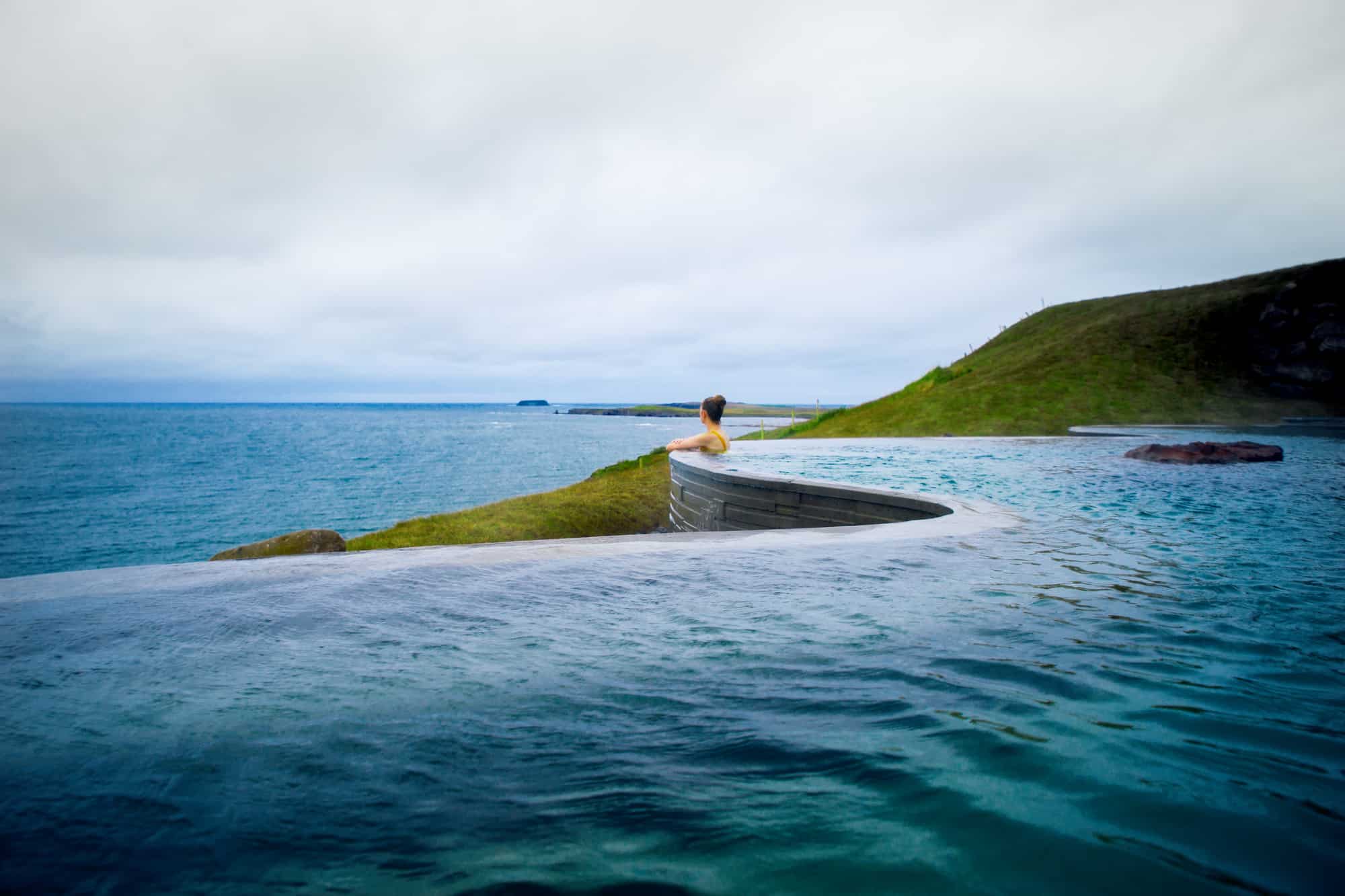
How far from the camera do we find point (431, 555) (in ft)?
15.8

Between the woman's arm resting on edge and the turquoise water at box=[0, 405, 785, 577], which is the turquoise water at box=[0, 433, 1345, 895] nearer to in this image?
the woman's arm resting on edge

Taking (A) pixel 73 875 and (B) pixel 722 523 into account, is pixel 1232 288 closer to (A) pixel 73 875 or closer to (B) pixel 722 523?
(B) pixel 722 523

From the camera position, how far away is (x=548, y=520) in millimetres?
16766

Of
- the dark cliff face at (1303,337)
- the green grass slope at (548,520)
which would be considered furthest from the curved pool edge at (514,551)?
the dark cliff face at (1303,337)

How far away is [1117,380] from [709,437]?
19.3 meters

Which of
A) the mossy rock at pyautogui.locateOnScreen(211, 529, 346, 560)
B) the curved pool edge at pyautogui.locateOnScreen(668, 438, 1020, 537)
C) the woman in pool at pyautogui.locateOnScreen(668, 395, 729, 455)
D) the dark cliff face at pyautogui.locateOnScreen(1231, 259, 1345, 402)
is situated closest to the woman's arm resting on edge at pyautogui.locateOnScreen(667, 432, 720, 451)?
the woman in pool at pyautogui.locateOnScreen(668, 395, 729, 455)

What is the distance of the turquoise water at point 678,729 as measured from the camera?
1.55 m

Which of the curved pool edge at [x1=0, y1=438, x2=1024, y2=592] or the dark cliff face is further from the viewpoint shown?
the dark cliff face

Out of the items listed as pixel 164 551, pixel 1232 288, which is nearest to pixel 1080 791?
pixel 164 551

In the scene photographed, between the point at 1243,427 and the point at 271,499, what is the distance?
43310mm

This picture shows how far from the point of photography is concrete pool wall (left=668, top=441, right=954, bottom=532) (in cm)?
625

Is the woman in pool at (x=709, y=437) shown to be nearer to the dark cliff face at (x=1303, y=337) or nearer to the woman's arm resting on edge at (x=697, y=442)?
the woman's arm resting on edge at (x=697, y=442)

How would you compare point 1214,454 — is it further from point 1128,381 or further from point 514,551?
point 1128,381

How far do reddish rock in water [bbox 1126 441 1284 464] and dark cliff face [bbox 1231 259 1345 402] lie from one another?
16.5 metres
